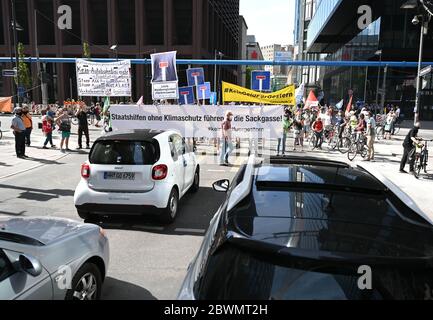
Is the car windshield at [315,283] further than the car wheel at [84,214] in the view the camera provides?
No

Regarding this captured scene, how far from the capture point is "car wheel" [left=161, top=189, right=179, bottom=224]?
282 inches

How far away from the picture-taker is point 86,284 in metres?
4.03

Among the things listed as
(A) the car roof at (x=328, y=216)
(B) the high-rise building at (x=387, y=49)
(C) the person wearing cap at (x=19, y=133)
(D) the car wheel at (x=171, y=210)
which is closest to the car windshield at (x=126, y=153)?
(D) the car wheel at (x=171, y=210)

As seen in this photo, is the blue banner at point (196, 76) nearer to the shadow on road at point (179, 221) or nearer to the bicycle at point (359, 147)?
the bicycle at point (359, 147)

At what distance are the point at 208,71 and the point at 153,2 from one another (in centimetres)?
1332

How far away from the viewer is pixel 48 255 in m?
3.48

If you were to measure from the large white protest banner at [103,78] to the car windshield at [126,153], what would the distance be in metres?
9.53

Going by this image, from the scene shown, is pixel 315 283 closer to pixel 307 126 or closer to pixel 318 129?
pixel 318 129

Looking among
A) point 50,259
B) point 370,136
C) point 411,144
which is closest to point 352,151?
point 370,136

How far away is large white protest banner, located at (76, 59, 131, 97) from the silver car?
12714 mm

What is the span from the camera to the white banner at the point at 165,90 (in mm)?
16219

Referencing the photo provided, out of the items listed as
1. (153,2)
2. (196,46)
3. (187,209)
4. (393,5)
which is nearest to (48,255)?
(187,209)

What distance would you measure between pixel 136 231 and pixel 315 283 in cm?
518
